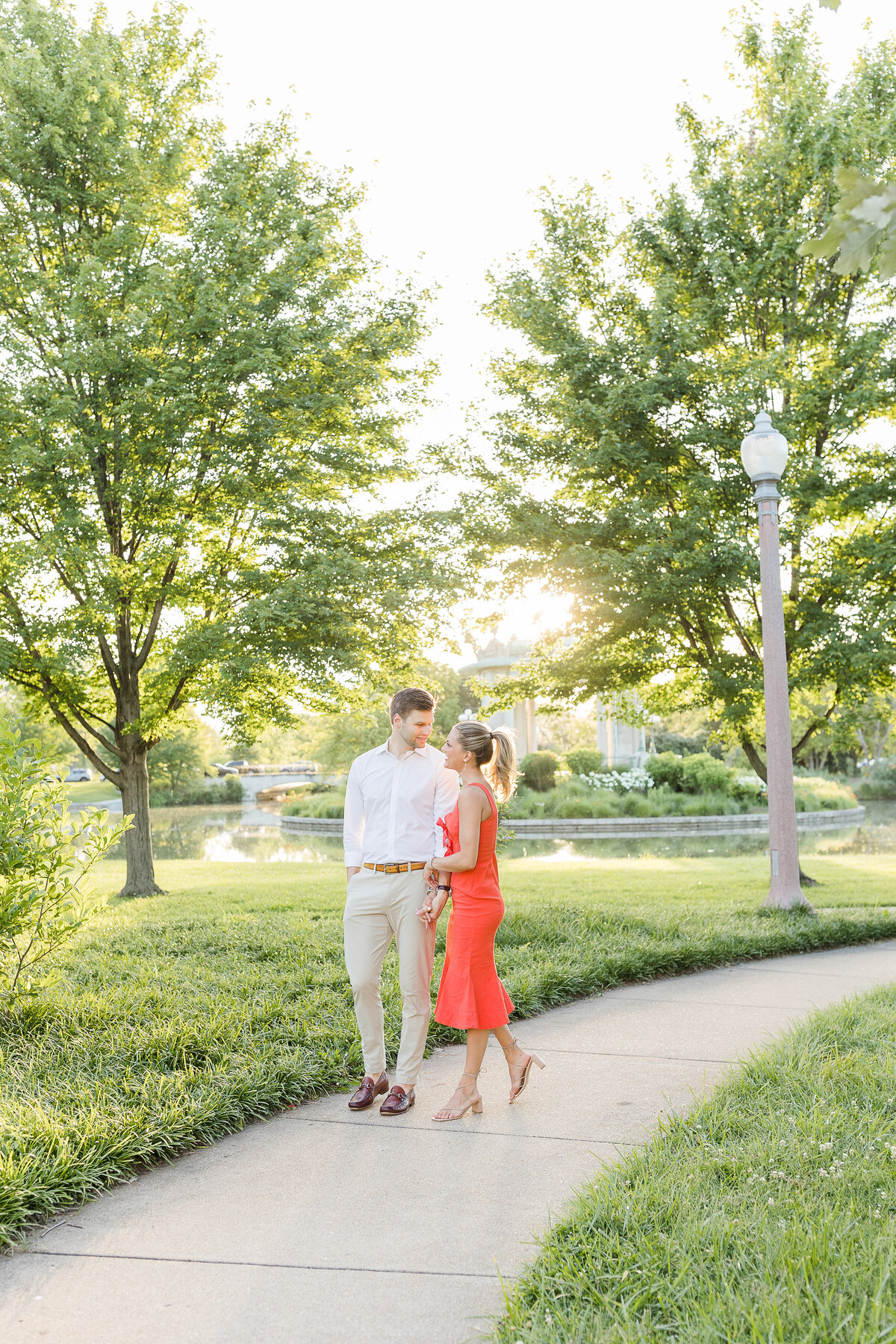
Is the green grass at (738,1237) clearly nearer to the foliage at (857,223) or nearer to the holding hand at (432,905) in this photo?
the holding hand at (432,905)

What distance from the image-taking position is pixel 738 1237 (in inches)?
112

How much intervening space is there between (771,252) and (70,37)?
8.78m

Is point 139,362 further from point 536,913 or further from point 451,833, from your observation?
point 451,833

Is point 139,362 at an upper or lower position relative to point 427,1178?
upper

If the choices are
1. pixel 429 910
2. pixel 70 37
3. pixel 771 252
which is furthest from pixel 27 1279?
pixel 70 37

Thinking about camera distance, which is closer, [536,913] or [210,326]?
[536,913]

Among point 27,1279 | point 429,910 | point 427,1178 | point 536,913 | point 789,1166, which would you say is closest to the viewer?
point 27,1279

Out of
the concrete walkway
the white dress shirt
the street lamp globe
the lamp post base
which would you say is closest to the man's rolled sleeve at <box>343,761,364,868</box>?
the white dress shirt

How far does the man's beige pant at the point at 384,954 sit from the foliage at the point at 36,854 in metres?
1.84

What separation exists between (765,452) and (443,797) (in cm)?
598

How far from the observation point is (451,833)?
446 centimetres

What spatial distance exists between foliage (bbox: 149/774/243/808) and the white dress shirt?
1634 inches

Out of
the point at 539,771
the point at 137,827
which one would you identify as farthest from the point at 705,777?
the point at 137,827

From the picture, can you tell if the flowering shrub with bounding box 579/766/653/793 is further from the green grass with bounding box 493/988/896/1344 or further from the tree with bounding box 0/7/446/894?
the green grass with bounding box 493/988/896/1344
